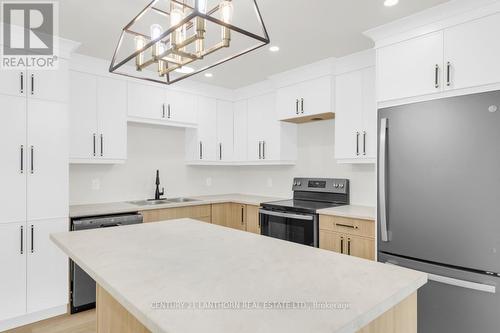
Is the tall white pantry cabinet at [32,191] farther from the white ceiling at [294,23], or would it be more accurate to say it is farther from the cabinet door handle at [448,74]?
the cabinet door handle at [448,74]

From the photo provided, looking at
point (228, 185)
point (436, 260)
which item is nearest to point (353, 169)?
point (436, 260)

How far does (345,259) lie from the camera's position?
137 centimetres

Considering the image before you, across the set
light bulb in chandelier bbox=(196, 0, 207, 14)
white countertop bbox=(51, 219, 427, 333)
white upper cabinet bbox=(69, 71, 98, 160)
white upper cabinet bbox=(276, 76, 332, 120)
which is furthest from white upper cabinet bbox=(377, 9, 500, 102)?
white upper cabinet bbox=(69, 71, 98, 160)

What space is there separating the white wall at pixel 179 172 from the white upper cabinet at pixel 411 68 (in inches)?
43.5

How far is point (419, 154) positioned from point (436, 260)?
2.48ft

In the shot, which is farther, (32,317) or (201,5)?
(32,317)

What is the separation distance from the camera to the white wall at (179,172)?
3.39 meters

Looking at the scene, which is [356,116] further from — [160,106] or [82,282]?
[82,282]

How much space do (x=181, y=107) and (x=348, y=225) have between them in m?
2.53

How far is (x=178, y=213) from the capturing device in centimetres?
353

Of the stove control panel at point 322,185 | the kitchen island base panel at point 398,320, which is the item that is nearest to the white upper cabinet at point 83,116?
the stove control panel at point 322,185

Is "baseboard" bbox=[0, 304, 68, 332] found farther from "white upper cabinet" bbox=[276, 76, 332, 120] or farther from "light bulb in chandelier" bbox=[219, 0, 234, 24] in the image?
"white upper cabinet" bbox=[276, 76, 332, 120]

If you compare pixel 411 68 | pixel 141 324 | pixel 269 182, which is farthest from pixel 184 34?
pixel 269 182

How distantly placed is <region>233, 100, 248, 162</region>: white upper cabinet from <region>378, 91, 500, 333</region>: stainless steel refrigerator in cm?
226
